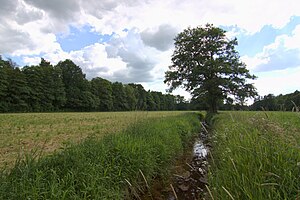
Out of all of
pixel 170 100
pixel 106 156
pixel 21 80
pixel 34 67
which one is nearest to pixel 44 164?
pixel 106 156

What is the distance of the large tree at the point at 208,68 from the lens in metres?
31.1

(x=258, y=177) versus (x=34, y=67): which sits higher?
(x=34, y=67)

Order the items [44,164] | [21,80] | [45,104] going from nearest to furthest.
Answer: [44,164], [21,80], [45,104]

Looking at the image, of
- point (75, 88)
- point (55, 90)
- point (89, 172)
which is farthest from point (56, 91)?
point (89, 172)

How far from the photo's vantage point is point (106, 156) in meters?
5.34

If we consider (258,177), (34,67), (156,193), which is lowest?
(156,193)

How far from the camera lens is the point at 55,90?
62.2 m

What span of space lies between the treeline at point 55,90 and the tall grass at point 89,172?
34.8 meters

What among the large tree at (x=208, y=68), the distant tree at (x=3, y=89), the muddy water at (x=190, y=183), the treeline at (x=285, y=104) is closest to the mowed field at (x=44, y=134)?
the muddy water at (x=190, y=183)

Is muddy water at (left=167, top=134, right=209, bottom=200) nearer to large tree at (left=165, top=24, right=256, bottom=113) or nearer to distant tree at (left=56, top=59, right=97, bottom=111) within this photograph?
large tree at (left=165, top=24, right=256, bottom=113)

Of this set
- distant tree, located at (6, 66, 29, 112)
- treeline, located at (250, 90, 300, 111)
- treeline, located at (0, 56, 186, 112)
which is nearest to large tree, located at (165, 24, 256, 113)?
treeline, located at (0, 56, 186, 112)

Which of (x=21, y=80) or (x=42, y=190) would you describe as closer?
(x=42, y=190)

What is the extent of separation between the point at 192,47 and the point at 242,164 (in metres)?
31.9

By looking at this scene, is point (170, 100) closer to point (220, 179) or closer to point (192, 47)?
point (192, 47)
